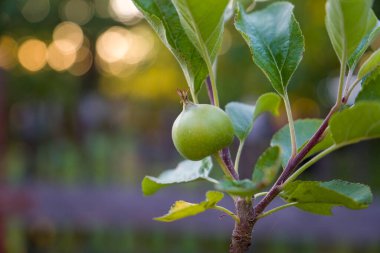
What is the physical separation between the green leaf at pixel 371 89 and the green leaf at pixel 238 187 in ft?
0.40

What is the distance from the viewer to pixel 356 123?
0.41 meters

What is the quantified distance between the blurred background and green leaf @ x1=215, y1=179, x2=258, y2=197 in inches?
105

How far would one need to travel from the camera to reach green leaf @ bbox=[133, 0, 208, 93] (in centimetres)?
48

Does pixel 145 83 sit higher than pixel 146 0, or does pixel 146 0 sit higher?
pixel 146 0

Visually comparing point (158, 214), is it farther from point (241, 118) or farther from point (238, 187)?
point (238, 187)

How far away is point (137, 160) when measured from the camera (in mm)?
4102

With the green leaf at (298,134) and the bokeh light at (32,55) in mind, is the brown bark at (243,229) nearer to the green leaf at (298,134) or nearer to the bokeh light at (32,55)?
the green leaf at (298,134)

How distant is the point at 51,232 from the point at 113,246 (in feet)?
1.66

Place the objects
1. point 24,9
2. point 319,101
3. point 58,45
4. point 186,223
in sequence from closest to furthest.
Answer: point 186,223 < point 319,101 < point 24,9 < point 58,45

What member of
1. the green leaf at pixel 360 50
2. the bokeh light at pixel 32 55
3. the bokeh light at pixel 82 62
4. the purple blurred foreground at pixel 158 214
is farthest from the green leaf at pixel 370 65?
the bokeh light at pixel 82 62

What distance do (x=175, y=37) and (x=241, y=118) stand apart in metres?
0.15

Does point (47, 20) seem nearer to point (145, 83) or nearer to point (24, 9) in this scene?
point (24, 9)

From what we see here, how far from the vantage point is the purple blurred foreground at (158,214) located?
11.5ft

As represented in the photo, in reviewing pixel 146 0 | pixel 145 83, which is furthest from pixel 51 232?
pixel 146 0
